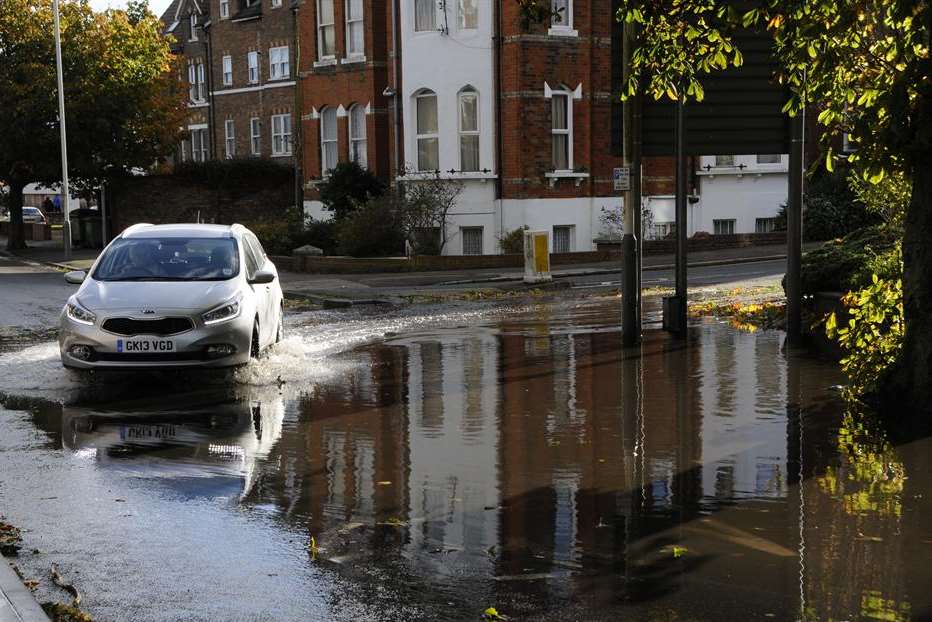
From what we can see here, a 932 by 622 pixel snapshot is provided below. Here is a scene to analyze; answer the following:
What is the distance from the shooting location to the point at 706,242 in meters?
33.9

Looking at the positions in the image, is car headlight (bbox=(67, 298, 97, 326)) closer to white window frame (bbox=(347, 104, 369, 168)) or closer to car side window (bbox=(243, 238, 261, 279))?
car side window (bbox=(243, 238, 261, 279))

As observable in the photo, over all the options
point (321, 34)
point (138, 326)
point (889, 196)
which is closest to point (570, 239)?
point (321, 34)

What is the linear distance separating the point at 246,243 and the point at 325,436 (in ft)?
17.0

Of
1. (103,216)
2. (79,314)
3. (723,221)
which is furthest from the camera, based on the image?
(103,216)

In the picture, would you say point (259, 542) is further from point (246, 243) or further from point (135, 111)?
point (135, 111)

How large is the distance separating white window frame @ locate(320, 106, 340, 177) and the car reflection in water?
27.1 metres

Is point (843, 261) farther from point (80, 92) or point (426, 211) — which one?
point (80, 92)

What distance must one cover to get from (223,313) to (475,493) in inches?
211

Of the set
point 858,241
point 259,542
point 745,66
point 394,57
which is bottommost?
point 259,542

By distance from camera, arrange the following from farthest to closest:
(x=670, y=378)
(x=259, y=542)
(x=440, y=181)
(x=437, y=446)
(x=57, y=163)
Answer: (x=57, y=163) < (x=440, y=181) < (x=670, y=378) < (x=437, y=446) < (x=259, y=542)

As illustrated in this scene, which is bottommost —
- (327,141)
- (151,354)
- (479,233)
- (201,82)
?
(151,354)

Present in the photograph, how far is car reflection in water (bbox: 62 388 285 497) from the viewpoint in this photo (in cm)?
866

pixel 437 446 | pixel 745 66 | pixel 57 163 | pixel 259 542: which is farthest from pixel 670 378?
pixel 57 163

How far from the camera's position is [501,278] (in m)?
26.9
